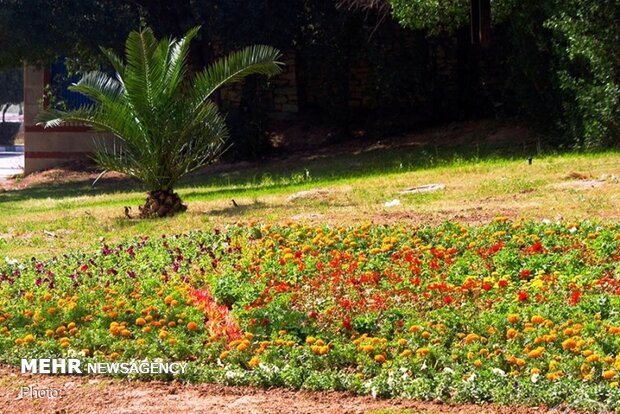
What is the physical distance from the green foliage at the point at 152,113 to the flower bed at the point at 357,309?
2904mm

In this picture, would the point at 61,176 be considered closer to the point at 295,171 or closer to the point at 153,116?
the point at 295,171

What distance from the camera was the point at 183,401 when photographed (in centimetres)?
588

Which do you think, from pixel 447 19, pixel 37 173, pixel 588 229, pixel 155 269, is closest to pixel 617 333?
pixel 588 229

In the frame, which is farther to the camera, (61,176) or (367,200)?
(61,176)

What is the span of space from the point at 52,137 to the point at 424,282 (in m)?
20.4

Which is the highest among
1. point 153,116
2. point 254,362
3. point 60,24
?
point 60,24

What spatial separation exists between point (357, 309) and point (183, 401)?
5.97ft

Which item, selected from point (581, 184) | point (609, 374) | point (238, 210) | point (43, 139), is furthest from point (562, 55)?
point (43, 139)

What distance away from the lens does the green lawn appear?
1112 cm

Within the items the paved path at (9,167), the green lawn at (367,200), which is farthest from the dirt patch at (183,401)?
the paved path at (9,167)

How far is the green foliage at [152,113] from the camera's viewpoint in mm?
13008

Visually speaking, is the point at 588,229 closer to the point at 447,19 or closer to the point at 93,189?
the point at 447,19

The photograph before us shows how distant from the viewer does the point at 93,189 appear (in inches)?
834

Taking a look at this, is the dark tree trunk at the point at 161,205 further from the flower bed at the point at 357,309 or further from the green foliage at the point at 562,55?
the green foliage at the point at 562,55
